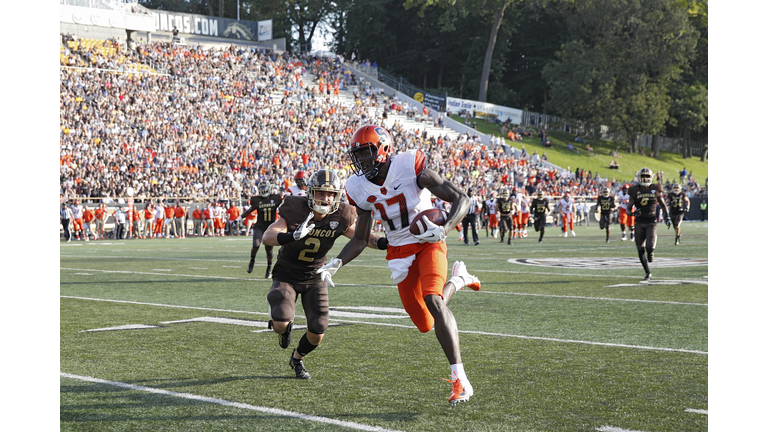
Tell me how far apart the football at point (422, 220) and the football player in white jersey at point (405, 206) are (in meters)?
0.08

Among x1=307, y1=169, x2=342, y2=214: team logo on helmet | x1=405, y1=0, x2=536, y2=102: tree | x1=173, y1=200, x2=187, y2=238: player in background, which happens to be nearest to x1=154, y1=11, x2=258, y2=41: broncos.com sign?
x1=405, y1=0, x2=536, y2=102: tree

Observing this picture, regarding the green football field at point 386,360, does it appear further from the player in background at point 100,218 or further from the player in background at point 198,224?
the player in background at point 198,224

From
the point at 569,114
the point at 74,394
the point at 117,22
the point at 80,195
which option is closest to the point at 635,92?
the point at 569,114

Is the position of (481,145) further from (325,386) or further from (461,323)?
(325,386)

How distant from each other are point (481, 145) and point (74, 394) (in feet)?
126

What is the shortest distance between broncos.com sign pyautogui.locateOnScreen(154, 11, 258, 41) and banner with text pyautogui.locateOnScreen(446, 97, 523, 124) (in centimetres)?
1301

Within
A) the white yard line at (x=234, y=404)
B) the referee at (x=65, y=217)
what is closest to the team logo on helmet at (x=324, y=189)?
the white yard line at (x=234, y=404)

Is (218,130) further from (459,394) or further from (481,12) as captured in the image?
(459,394)

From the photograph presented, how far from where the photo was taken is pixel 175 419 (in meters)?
4.58

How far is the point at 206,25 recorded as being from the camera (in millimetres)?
46844

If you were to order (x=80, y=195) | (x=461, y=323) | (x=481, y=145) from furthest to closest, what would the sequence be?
(x=481, y=145) → (x=80, y=195) → (x=461, y=323)

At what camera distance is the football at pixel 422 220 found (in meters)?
4.71

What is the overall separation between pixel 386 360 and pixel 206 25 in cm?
4379

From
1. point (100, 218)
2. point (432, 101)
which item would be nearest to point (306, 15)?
point (432, 101)
